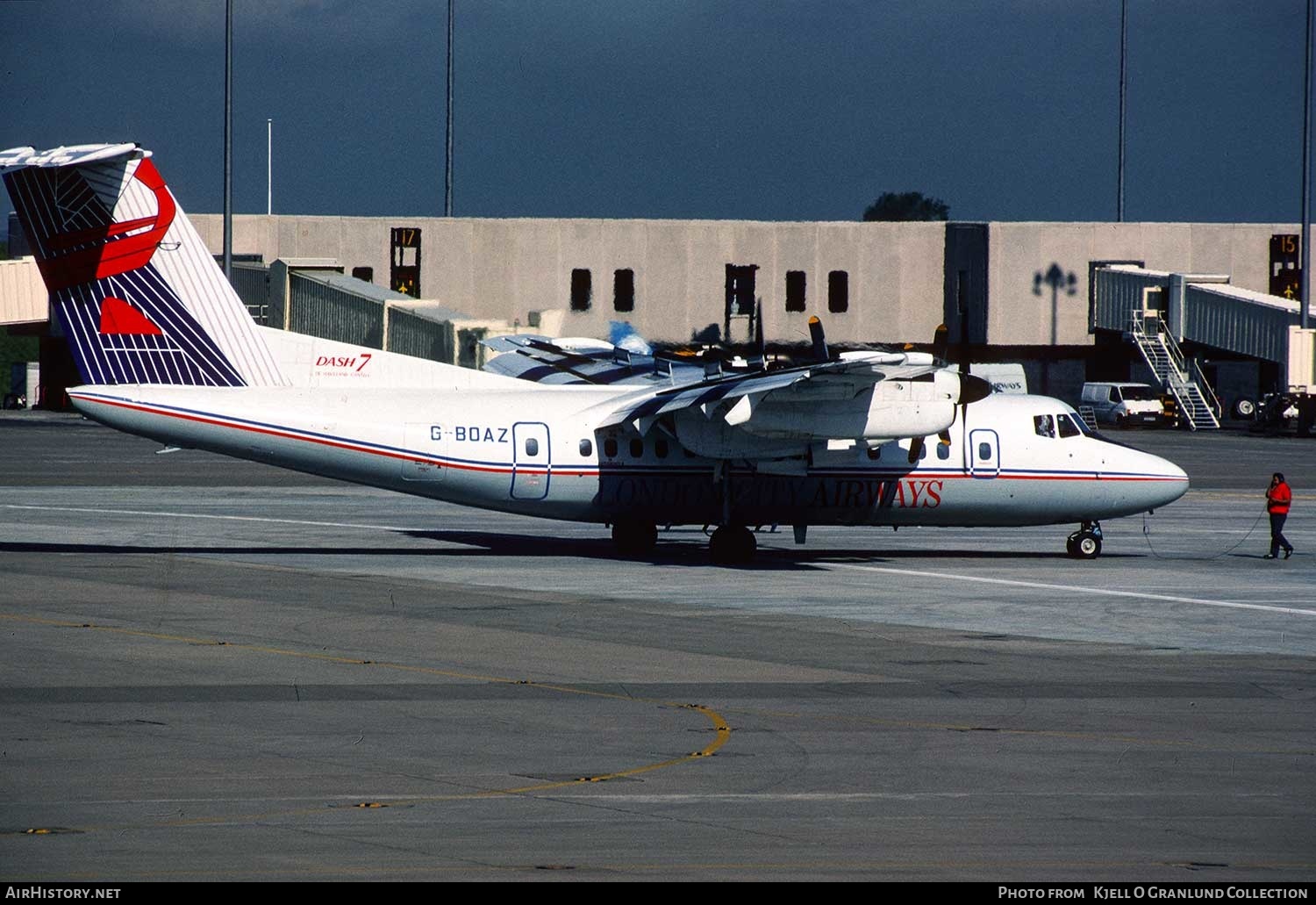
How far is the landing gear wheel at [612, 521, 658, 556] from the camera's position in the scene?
3097cm

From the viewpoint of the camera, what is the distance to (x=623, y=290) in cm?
8369

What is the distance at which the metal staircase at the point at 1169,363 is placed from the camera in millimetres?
79688

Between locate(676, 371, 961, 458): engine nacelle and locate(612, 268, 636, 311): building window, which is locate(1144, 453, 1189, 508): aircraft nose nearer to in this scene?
locate(676, 371, 961, 458): engine nacelle

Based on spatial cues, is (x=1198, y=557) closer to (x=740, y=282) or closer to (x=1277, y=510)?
(x=1277, y=510)

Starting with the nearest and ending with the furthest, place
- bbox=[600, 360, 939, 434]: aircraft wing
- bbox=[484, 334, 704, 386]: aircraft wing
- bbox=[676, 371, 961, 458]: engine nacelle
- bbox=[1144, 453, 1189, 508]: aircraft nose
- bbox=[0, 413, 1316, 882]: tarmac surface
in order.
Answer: bbox=[0, 413, 1316, 882]: tarmac surface, bbox=[600, 360, 939, 434]: aircraft wing, bbox=[676, 371, 961, 458]: engine nacelle, bbox=[1144, 453, 1189, 508]: aircraft nose, bbox=[484, 334, 704, 386]: aircraft wing

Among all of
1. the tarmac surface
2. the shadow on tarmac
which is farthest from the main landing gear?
the tarmac surface

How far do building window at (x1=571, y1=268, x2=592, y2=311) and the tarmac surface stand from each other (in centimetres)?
5132

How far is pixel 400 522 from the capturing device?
37.2 m

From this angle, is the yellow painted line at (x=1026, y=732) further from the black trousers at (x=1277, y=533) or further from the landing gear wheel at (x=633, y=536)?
the black trousers at (x=1277, y=533)

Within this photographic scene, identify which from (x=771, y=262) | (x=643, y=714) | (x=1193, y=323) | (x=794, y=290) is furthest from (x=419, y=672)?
(x=1193, y=323)

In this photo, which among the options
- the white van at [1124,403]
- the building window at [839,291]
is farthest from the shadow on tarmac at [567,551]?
the building window at [839,291]

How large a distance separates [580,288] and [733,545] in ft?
178
